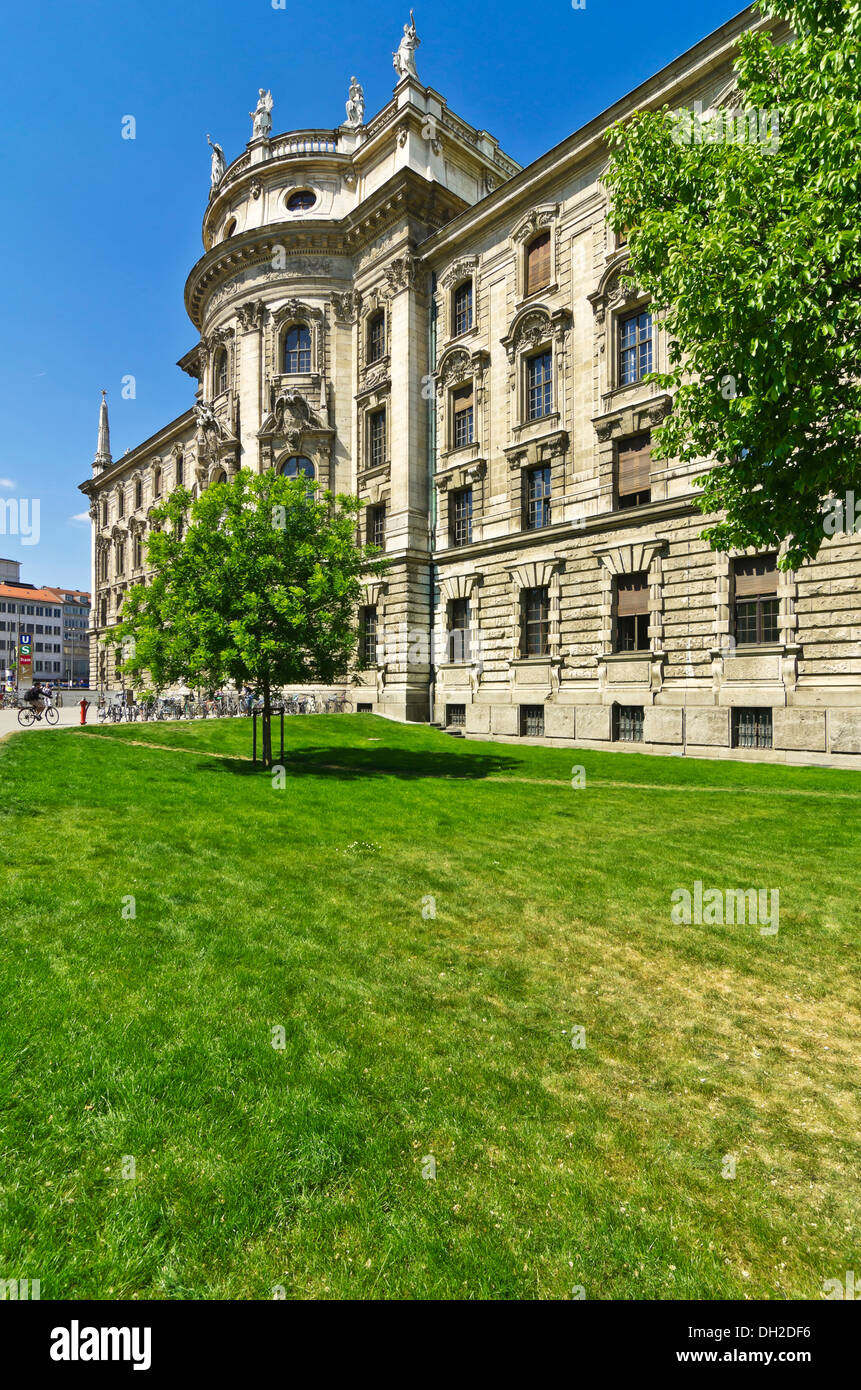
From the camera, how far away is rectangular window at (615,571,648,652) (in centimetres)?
2408

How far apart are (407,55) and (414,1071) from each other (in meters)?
47.7

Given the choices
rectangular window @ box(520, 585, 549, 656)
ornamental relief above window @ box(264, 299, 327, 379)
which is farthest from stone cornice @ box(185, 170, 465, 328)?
rectangular window @ box(520, 585, 549, 656)

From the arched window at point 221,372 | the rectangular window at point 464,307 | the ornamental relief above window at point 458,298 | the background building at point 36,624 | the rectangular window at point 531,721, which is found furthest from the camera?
the background building at point 36,624

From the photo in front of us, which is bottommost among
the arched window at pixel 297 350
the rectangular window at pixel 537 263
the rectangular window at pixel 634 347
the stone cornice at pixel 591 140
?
the rectangular window at pixel 634 347

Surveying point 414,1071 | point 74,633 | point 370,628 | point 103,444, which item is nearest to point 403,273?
point 370,628

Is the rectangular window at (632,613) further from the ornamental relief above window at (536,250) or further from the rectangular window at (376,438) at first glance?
the rectangular window at (376,438)

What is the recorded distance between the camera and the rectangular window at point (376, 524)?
35.2 metres

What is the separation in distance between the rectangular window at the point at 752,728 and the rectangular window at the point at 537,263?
70.4ft

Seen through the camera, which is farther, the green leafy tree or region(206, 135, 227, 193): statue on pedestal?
region(206, 135, 227, 193): statue on pedestal

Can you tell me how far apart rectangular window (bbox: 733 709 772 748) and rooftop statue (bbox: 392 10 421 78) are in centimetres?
3873

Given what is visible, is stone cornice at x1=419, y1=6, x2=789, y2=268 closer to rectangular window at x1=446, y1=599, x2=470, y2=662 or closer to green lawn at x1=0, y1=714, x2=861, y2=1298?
rectangular window at x1=446, y1=599, x2=470, y2=662

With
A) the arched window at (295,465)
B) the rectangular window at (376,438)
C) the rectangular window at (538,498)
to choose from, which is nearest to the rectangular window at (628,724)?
the rectangular window at (538,498)

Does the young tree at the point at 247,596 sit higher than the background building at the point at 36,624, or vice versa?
the background building at the point at 36,624

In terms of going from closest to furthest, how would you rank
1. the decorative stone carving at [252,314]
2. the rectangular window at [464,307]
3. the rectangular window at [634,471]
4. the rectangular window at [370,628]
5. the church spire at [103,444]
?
the rectangular window at [634,471], the rectangular window at [464,307], the rectangular window at [370,628], the decorative stone carving at [252,314], the church spire at [103,444]
